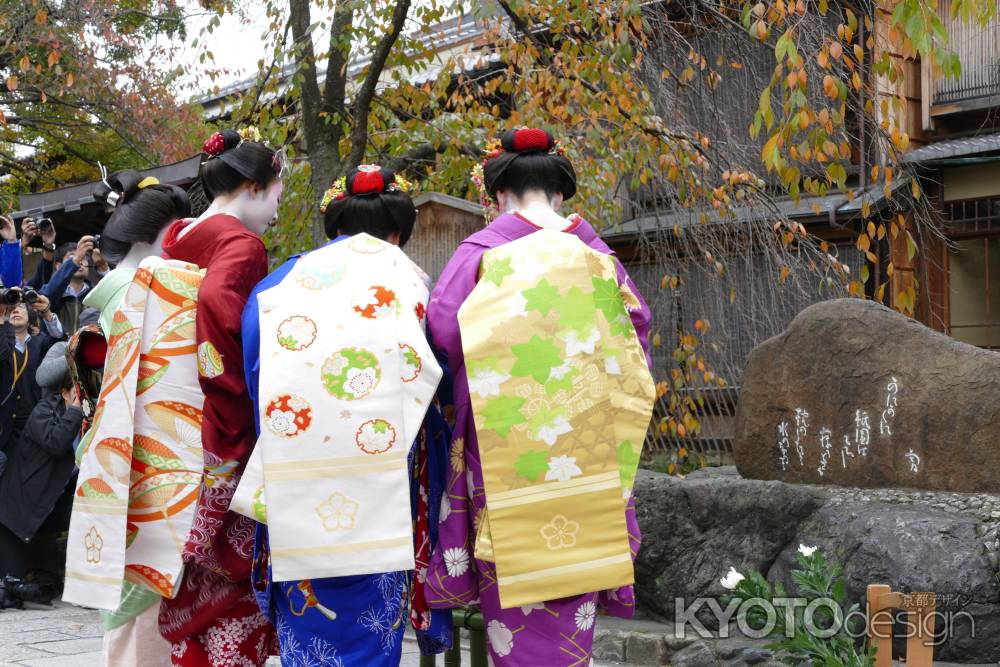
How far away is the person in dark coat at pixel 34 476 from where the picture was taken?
7000 mm

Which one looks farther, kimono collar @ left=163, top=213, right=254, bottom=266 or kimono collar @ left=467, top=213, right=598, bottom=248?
kimono collar @ left=163, top=213, right=254, bottom=266

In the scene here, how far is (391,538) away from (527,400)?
1.78 feet

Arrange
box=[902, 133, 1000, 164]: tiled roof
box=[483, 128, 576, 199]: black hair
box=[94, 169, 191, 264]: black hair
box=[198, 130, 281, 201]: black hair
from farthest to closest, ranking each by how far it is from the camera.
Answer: box=[902, 133, 1000, 164]: tiled roof, box=[94, 169, 191, 264]: black hair, box=[198, 130, 281, 201]: black hair, box=[483, 128, 576, 199]: black hair

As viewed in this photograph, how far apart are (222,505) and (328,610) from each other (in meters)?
0.59

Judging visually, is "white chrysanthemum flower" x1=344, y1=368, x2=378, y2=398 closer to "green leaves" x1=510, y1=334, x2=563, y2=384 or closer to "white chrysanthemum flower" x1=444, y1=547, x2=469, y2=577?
"green leaves" x1=510, y1=334, x2=563, y2=384

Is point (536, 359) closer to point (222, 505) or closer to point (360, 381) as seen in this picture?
point (360, 381)

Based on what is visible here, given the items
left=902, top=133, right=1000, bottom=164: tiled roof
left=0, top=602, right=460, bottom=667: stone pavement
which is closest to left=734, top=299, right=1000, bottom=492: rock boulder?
left=0, top=602, right=460, bottom=667: stone pavement

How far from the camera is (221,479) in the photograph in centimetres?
327

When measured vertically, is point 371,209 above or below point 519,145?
below

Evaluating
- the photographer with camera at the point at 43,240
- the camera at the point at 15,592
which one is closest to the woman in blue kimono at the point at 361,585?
the camera at the point at 15,592

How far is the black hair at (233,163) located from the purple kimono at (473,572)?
80 cm

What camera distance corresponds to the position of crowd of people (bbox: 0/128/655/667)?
2.88 meters

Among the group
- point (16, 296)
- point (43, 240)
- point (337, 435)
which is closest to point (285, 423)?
point (337, 435)

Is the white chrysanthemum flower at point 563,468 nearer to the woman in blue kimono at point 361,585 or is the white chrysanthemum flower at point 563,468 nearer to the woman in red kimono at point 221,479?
the woman in blue kimono at point 361,585
